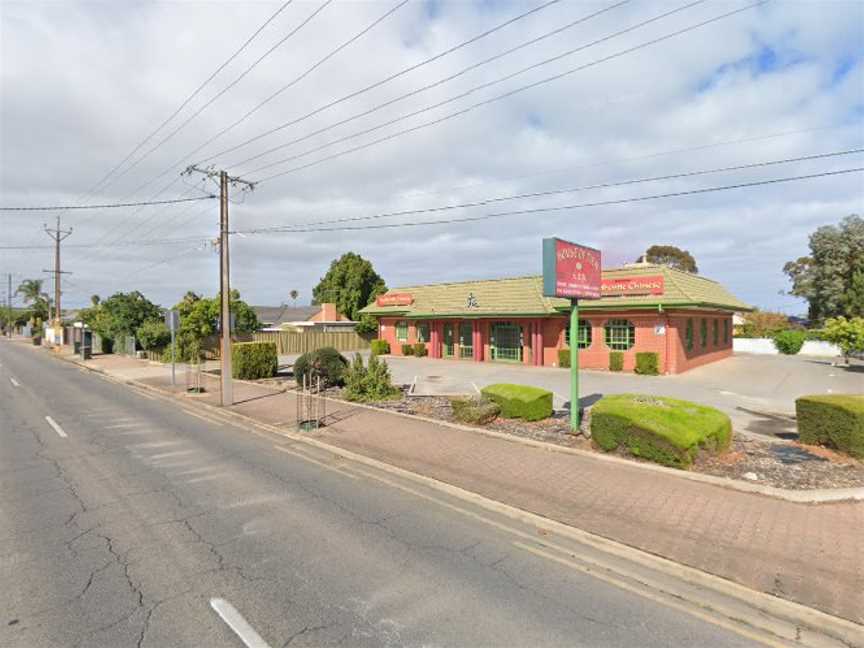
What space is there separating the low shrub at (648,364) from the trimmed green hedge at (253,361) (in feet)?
58.9

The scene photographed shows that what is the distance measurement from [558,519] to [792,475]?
4.64 meters

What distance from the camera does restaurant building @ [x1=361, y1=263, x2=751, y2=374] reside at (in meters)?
23.8

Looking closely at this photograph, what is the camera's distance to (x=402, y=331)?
1449 inches

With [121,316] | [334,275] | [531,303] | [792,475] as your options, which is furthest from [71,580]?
[334,275]

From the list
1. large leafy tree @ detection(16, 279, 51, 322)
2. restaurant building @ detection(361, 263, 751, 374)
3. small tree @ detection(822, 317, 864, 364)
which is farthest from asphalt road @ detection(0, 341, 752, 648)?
large leafy tree @ detection(16, 279, 51, 322)

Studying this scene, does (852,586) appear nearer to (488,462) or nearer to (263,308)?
(488,462)

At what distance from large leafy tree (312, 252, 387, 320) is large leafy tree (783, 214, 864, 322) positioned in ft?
150

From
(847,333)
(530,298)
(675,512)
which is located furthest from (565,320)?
(675,512)

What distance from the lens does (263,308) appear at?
78.9m

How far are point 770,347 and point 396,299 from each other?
30.5m

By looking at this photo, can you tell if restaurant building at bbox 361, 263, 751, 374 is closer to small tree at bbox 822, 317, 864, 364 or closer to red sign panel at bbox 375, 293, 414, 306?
red sign panel at bbox 375, 293, 414, 306

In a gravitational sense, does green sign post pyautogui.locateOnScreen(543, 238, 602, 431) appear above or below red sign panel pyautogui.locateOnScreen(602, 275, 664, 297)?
below

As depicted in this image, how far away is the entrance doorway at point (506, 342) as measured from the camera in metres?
29.6

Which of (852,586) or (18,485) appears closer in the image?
(852,586)
